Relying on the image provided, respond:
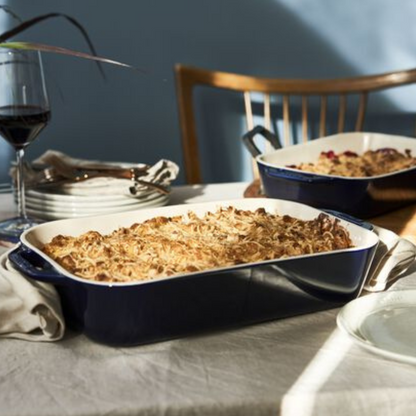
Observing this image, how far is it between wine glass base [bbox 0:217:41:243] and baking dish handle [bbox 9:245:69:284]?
292 millimetres

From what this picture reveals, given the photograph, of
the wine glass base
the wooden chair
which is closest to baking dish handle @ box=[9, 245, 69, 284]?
the wine glass base

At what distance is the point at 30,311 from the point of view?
2.92 feet

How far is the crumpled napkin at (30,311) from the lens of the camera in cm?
88

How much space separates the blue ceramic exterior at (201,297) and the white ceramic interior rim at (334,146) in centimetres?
64

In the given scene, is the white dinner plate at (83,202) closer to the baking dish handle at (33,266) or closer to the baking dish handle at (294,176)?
the baking dish handle at (294,176)

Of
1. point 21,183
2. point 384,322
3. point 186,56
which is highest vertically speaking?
point 186,56

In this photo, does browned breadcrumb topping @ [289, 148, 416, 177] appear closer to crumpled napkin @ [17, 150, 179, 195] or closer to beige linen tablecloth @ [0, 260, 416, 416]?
crumpled napkin @ [17, 150, 179, 195]

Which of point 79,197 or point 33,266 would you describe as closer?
point 33,266

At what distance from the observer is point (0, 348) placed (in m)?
0.88

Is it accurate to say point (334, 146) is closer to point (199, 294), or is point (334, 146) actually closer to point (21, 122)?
point (21, 122)

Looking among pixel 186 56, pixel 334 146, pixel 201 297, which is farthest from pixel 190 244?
pixel 186 56

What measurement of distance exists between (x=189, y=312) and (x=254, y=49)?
1.94 metres

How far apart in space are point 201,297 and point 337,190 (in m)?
0.60

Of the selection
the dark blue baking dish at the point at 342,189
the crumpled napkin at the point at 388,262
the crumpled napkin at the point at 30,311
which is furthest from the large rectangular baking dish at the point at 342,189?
the crumpled napkin at the point at 30,311
